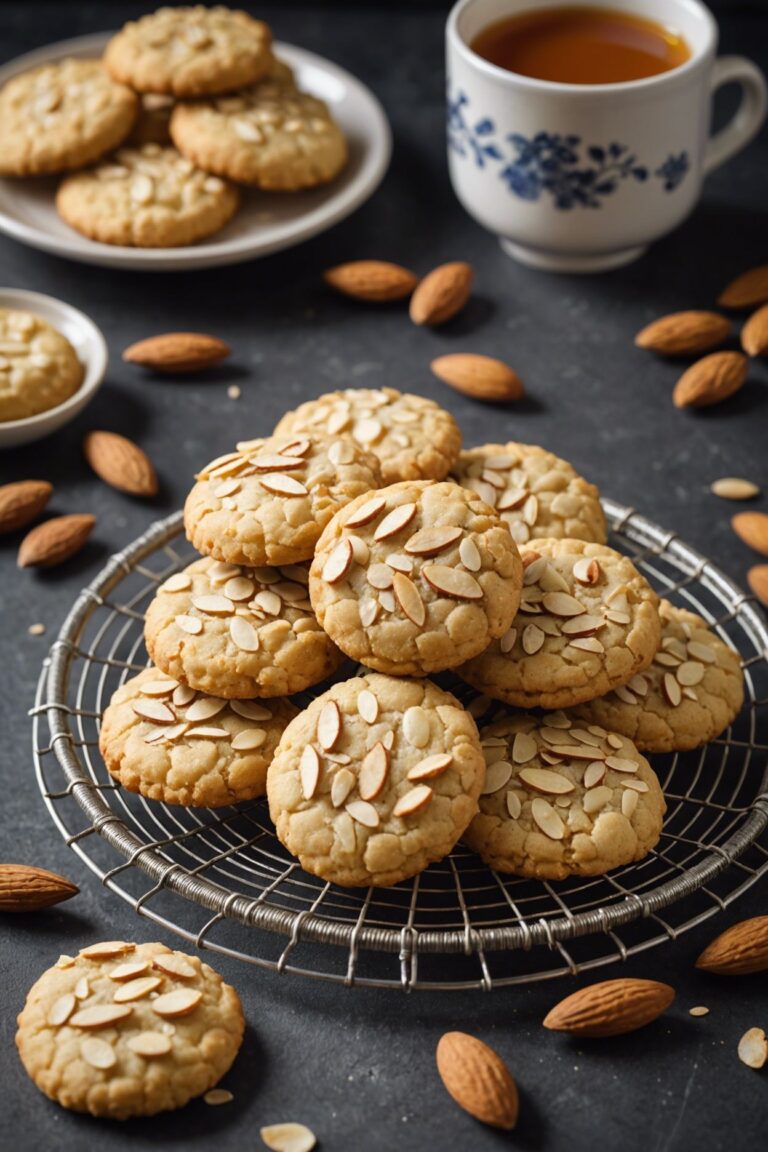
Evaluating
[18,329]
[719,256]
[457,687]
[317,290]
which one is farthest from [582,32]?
[457,687]

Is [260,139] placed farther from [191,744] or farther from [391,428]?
[191,744]

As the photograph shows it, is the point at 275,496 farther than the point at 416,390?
No

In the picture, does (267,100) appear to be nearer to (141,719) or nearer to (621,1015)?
(141,719)

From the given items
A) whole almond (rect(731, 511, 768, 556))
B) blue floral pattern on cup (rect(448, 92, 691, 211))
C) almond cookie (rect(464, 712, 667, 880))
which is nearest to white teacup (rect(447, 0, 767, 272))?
blue floral pattern on cup (rect(448, 92, 691, 211))

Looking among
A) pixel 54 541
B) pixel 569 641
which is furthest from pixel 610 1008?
pixel 54 541

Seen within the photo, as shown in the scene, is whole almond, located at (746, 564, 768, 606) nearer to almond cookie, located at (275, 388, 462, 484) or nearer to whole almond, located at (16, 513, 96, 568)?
almond cookie, located at (275, 388, 462, 484)

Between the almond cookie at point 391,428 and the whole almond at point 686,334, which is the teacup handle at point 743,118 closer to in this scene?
the whole almond at point 686,334
